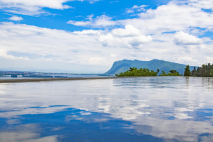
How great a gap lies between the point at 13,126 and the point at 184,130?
4.71 metres

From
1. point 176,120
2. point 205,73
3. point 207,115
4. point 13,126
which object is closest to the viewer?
point 13,126

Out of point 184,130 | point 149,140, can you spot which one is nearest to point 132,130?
point 149,140

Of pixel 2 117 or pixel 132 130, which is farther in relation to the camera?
pixel 2 117

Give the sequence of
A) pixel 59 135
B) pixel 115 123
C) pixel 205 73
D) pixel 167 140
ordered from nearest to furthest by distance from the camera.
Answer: pixel 167 140 → pixel 59 135 → pixel 115 123 → pixel 205 73

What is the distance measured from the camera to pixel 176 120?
7582 millimetres

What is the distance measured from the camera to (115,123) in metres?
7.06

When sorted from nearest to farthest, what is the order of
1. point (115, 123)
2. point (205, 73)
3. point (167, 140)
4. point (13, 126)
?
point (167, 140) < point (13, 126) < point (115, 123) < point (205, 73)

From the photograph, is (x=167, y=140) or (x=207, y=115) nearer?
(x=167, y=140)

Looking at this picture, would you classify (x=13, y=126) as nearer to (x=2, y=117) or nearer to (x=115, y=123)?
(x=2, y=117)

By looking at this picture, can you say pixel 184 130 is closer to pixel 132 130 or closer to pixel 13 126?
pixel 132 130

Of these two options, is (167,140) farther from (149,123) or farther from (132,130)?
(149,123)

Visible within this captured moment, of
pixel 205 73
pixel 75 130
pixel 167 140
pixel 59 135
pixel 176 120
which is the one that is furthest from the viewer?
pixel 205 73

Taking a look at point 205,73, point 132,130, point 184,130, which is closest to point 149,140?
point 132,130

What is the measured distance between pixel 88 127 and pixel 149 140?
1.88 metres
